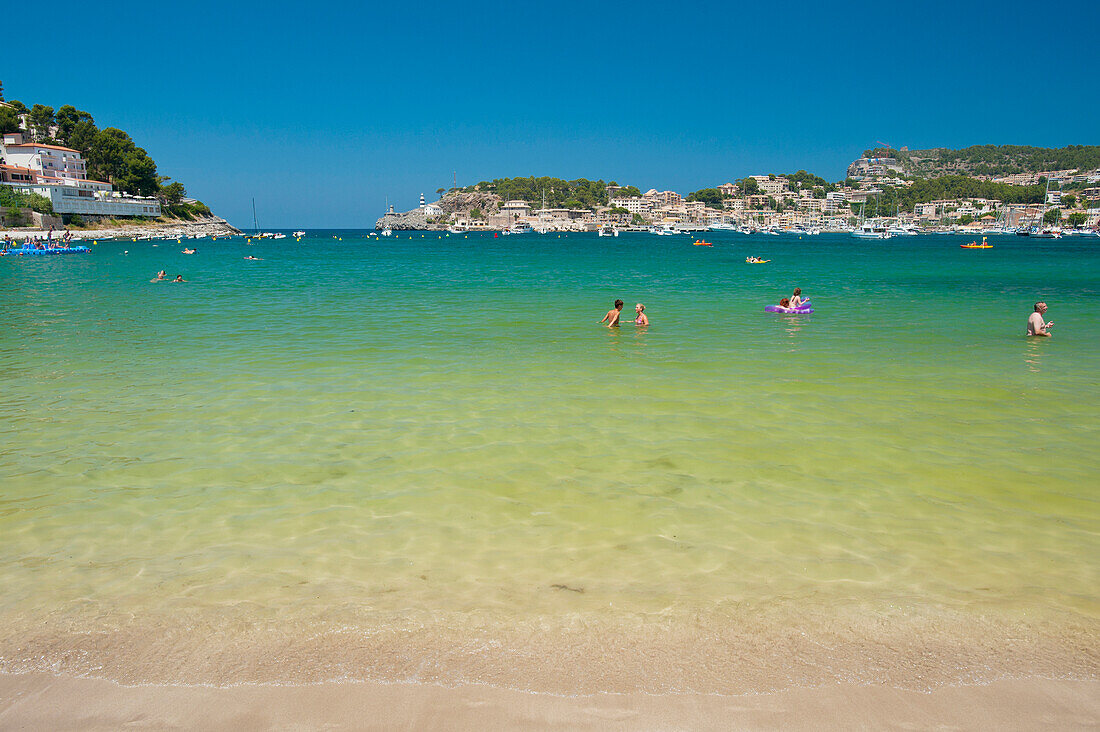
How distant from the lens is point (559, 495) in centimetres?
682

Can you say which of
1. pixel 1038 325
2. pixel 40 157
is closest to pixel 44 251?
pixel 40 157

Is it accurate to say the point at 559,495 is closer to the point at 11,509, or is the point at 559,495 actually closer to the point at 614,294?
the point at 11,509

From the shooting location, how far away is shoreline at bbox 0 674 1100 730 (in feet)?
11.4

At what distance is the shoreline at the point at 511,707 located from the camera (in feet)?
11.4

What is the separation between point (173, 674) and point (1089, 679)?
216 inches

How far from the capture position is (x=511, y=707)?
11.8 ft

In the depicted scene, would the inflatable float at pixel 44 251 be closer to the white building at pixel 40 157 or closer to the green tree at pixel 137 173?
the white building at pixel 40 157

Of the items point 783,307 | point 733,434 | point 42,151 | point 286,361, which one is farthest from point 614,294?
point 42,151

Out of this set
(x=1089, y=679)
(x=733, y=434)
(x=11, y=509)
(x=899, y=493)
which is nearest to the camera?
(x=1089, y=679)

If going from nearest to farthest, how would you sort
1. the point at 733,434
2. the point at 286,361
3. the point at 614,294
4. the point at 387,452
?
the point at 387,452 < the point at 733,434 < the point at 286,361 < the point at 614,294

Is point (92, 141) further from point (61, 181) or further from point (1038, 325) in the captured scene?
point (1038, 325)

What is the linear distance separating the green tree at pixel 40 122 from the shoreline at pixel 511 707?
159465 millimetres

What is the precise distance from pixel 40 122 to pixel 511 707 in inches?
6482

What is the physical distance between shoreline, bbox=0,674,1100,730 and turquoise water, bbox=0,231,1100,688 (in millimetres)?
202
